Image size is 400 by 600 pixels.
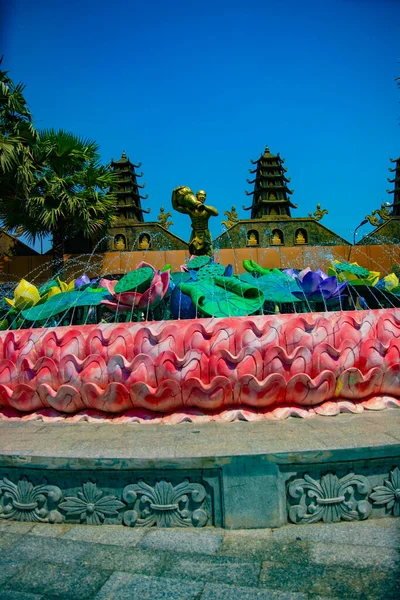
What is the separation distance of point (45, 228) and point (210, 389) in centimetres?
1429

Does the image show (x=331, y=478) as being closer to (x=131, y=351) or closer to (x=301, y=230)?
(x=131, y=351)

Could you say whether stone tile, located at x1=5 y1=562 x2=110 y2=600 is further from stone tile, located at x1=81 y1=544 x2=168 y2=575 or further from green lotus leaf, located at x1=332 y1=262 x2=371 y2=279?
green lotus leaf, located at x1=332 y1=262 x2=371 y2=279

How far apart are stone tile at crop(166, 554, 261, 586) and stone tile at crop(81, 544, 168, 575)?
0.06 metres

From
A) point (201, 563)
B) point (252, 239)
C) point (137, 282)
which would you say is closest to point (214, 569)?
point (201, 563)

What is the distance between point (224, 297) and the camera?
16.3 feet

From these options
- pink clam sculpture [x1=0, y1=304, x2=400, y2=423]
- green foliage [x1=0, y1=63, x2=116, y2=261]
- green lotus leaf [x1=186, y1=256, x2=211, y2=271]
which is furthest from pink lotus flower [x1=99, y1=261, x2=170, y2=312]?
green foliage [x1=0, y1=63, x2=116, y2=261]

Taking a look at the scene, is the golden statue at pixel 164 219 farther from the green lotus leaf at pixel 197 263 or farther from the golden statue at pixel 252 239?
the green lotus leaf at pixel 197 263

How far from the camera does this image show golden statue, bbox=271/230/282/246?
29.4m

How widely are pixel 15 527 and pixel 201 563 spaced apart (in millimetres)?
1201

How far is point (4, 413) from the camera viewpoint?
4.34 meters

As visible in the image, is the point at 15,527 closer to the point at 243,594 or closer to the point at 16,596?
the point at 16,596

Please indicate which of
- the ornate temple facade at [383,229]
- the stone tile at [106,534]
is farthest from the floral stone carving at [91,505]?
the ornate temple facade at [383,229]

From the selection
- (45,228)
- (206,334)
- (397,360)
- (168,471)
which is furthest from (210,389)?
(45,228)

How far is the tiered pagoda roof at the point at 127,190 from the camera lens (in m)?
34.4
